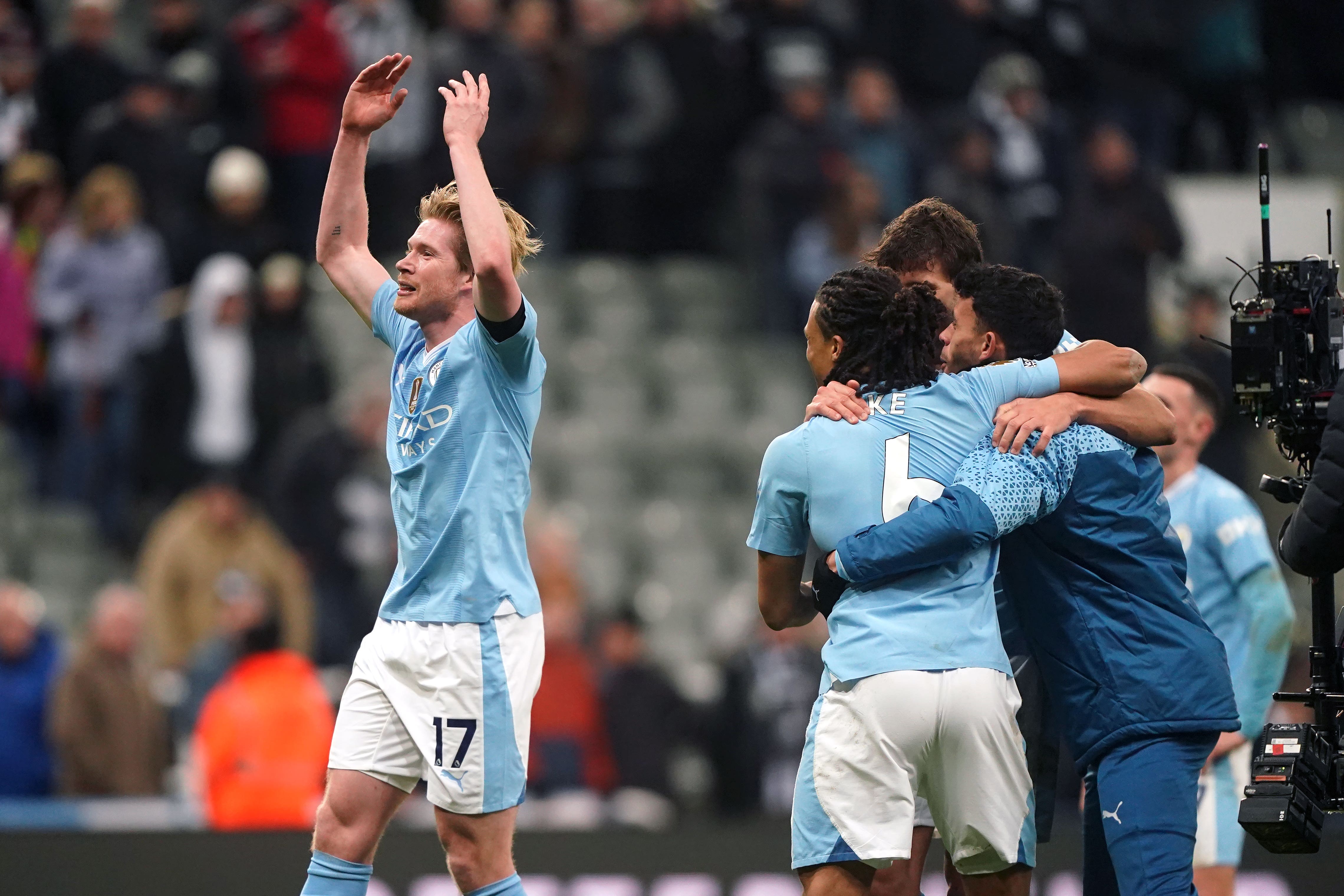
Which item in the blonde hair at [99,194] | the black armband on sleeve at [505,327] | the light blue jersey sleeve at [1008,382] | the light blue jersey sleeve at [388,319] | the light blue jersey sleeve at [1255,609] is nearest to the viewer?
the light blue jersey sleeve at [1008,382]

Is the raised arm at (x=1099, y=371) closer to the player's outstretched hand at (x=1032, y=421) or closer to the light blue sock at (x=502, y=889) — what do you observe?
the player's outstretched hand at (x=1032, y=421)

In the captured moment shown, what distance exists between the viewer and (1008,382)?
15.8 feet

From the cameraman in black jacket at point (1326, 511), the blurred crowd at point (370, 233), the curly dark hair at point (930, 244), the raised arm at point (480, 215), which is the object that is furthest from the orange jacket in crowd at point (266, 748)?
the cameraman in black jacket at point (1326, 511)

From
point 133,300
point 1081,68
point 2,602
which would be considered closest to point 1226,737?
point 2,602

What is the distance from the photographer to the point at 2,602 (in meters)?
10.0

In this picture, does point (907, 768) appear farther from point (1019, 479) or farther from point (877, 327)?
point (877, 327)

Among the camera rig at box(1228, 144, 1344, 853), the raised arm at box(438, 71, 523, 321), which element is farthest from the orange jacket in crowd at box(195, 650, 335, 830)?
the camera rig at box(1228, 144, 1344, 853)

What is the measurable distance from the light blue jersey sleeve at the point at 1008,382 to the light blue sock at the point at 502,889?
1.71 meters

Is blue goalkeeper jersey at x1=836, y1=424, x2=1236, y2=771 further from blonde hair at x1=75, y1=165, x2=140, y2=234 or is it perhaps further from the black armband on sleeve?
blonde hair at x1=75, y1=165, x2=140, y2=234

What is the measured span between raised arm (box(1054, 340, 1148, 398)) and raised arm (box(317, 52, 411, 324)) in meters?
1.97

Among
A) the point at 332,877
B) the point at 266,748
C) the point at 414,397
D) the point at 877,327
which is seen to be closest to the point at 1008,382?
the point at 877,327

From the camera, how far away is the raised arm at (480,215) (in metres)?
4.74

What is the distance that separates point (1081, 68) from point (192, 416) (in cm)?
737

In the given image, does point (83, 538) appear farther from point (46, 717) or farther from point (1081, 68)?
point (1081, 68)
